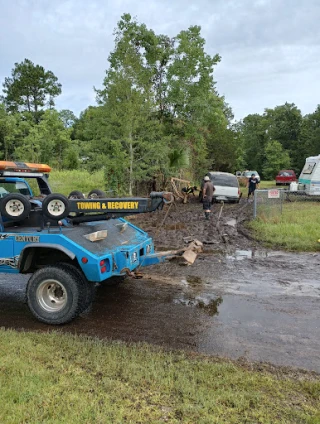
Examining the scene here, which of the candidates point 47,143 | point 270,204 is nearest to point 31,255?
point 270,204

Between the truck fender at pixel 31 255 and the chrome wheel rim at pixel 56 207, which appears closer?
the truck fender at pixel 31 255

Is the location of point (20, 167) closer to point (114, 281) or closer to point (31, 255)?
point (31, 255)

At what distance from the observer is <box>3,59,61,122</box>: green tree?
51.7 meters

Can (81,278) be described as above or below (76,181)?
below

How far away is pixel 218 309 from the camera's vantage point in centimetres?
572

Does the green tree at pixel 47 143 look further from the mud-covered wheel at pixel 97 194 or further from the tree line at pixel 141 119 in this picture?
the mud-covered wheel at pixel 97 194

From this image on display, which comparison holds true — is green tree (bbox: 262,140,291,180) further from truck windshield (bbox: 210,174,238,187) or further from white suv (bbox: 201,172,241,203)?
white suv (bbox: 201,172,241,203)

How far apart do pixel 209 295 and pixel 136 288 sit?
131 cm

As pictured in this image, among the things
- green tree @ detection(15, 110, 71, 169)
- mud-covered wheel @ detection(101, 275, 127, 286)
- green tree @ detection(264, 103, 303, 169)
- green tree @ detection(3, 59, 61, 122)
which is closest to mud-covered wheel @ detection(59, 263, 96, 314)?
mud-covered wheel @ detection(101, 275, 127, 286)

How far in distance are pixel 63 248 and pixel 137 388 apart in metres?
2.11

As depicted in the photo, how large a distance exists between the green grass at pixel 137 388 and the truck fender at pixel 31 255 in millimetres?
1127

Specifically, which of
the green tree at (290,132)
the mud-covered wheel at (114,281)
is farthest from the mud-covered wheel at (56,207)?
the green tree at (290,132)

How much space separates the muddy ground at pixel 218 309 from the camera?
4547mm

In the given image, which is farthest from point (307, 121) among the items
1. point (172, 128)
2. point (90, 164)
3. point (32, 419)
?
point (32, 419)
